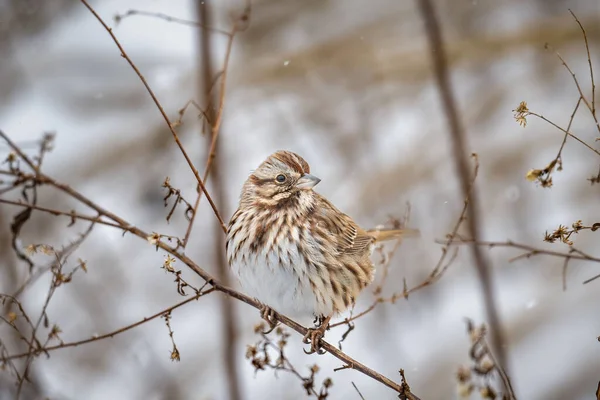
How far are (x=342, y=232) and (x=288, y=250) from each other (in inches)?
15.3

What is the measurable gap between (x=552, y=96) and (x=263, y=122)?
279cm

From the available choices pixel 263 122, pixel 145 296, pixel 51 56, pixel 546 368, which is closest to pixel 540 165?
pixel 546 368

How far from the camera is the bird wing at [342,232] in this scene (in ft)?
11.9

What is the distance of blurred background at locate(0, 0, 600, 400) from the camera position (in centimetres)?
651

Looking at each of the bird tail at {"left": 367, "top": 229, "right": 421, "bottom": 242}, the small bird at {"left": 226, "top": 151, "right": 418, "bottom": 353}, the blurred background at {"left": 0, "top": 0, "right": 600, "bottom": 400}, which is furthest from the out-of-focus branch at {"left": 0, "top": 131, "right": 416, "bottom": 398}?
the blurred background at {"left": 0, "top": 0, "right": 600, "bottom": 400}

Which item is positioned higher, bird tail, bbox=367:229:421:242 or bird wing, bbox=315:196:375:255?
bird tail, bbox=367:229:421:242

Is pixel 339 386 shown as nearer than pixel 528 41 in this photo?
Yes

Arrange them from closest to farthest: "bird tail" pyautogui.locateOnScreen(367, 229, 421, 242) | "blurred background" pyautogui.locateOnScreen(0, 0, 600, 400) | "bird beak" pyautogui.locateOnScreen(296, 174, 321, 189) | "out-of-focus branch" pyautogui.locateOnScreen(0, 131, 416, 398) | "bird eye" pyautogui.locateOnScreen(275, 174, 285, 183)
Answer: "out-of-focus branch" pyautogui.locateOnScreen(0, 131, 416, 398), "bird beak" pyautogui.locateOnScreen(296, 174, 321, 189), "bird eye" pyautogui.locateOnScreen(275, 174, 285, 183), "bird tail" pyautogui.locateOnScreen(367, 229, 421, 242), "blurred background" pyautogui.locateOnScreen(0, 0, 600, 400)

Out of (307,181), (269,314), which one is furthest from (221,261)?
(307,181)

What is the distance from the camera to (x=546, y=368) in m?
6.78

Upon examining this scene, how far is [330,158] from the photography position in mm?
7234

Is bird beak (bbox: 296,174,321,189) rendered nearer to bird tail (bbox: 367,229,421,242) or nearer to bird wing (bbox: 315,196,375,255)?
bird wing (bbox: 315,196,375,255)

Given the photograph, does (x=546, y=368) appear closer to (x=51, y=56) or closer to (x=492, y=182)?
(x=492, y=182)

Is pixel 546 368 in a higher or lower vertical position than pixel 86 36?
lower
